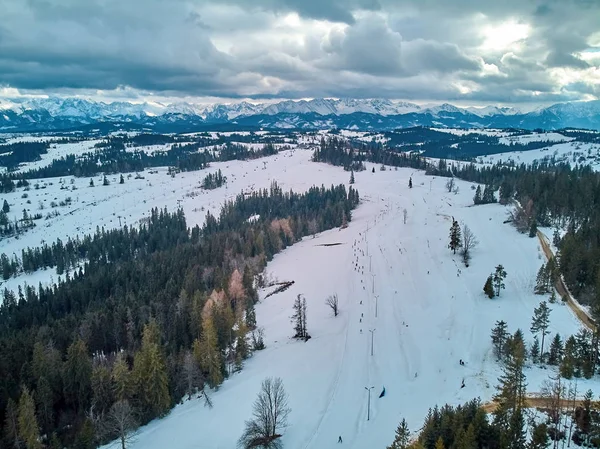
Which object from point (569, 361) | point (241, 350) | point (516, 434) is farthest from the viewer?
point (241, 350)

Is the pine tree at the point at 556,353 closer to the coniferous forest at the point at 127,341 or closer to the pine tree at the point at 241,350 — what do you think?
the pine tree at the point at 241,350

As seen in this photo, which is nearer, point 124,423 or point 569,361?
point 124,423

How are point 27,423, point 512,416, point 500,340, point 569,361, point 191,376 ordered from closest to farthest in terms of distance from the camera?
point 512,416
point 27,423
point 569,361
point 500,340
point 191,376

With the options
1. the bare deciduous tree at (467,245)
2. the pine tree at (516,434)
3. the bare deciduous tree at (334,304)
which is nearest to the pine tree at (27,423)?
the pine tree at (516,434)

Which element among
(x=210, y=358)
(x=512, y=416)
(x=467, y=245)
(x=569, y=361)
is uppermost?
(x=512, y=416)

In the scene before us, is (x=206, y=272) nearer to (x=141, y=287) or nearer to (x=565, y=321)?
(x=141, y=287)

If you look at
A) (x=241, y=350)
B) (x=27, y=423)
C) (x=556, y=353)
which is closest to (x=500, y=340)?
(x=556, y=353)

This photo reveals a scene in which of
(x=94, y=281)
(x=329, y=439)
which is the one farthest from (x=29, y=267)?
(x=329, y=439)

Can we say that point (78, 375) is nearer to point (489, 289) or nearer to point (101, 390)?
point (101, 390)

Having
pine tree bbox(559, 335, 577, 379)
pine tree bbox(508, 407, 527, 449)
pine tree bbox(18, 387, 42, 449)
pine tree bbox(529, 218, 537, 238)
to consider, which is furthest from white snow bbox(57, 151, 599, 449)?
pine tree bbox(508, 407, 527, 449)
